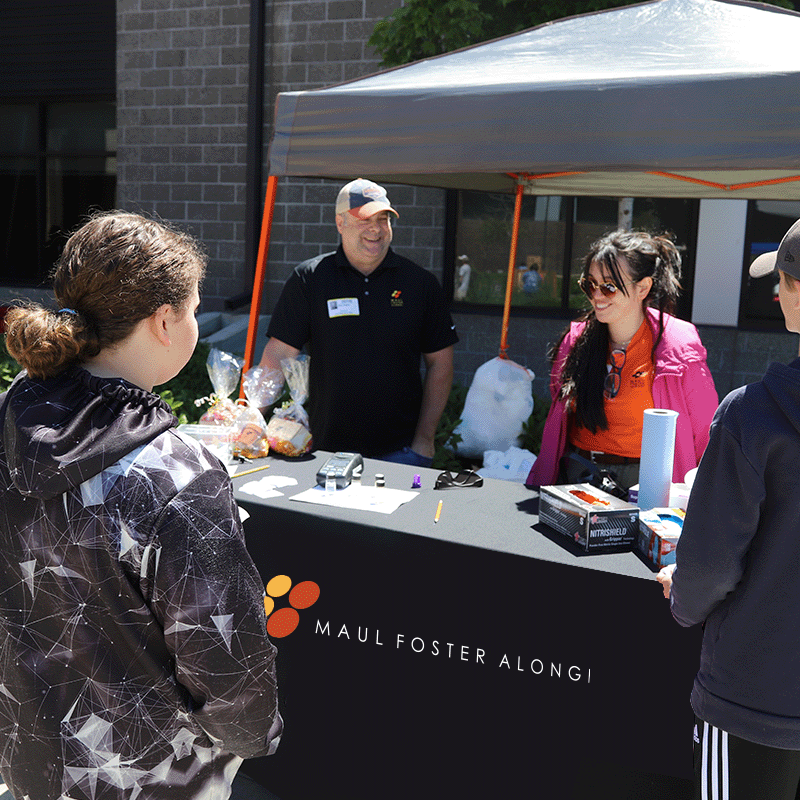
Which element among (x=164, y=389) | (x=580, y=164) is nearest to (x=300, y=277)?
(x=580, y=164)

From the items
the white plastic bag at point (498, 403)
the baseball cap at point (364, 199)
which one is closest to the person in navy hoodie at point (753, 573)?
the baseball cap at point (364, 199)

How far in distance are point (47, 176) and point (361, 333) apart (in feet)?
26.6

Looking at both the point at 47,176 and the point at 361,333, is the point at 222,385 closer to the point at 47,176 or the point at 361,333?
the point at 361,333

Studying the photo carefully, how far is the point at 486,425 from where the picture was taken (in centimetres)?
446

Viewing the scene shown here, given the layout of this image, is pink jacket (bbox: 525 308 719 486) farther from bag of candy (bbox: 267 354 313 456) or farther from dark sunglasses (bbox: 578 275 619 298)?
bag of candy (bbox: 267 354 313 456)

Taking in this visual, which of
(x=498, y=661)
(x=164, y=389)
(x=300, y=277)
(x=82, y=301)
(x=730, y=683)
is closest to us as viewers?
(x=82, y=301)

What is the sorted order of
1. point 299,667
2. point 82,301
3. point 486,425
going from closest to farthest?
point 82,301 → point 299,667 → point 486,425

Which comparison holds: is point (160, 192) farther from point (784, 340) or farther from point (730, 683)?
point (730, 683)

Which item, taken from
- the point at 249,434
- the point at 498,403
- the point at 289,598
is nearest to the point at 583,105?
the point at 249,434

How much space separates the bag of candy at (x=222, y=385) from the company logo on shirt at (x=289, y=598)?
705 mm

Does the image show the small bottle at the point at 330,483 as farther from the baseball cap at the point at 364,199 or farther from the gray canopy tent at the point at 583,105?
the baseball cap at the point at 364,199

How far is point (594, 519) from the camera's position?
2.08 metres

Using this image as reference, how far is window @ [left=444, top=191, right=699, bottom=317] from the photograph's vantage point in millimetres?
6961

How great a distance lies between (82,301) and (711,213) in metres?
6.48
